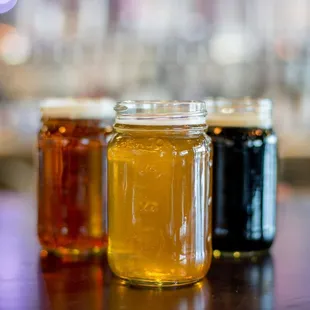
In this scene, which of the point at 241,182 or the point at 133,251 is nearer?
the point at 133,251

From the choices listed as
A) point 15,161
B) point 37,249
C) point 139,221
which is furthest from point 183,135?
point 15,161

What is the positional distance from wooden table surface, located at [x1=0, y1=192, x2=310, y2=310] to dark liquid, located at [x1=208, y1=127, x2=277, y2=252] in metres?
0.04

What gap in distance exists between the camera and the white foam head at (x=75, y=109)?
1.03 meters

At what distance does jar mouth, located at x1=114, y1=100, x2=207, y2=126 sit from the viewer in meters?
0.85

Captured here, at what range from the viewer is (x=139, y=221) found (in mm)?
846

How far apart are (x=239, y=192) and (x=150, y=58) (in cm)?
255

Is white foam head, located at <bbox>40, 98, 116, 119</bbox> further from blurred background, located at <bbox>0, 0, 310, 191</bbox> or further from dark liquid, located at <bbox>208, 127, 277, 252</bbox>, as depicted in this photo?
blurred background, located at <bbox>0, 0, 310, 191</bbox>

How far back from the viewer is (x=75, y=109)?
1.03m

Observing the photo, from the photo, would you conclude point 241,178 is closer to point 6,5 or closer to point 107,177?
point 107,177

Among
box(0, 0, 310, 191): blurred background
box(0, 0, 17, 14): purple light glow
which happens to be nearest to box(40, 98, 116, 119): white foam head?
box(0, 0, 310, 191): blurred background

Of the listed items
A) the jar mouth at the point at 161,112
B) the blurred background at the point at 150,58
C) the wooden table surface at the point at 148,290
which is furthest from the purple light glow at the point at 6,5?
the jar mouth at the point at 161,112

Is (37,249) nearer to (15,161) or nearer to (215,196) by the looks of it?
(215,196)

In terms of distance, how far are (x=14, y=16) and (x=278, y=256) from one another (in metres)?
2.73

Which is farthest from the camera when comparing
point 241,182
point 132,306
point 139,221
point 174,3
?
point 174,3
